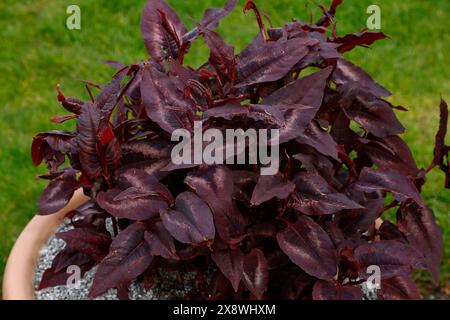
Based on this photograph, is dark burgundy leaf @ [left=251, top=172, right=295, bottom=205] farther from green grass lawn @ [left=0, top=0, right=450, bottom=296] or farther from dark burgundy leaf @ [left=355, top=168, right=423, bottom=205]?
green grass lawn @ [left=0, top=0, right=450, bottom=296]

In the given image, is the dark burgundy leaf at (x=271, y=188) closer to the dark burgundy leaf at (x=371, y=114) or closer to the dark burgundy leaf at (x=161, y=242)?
the dark burgundy leaf at (x=161, y=242)

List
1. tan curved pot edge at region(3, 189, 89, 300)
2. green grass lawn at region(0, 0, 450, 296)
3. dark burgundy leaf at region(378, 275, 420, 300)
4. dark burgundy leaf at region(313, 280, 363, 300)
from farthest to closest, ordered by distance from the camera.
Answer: green grass lawn at region(0, 0, 450, 296) → tan curved pot edge at region(3, 189, 89, 300) → dark burgundy leaf at region(378, 275, 420, 300) → dark burgundy leaf at region(313, 280, 363, 300)

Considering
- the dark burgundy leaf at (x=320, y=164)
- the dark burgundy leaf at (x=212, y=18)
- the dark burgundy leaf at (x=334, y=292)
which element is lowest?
the dark burgundy leaf at (x=334, y=292)

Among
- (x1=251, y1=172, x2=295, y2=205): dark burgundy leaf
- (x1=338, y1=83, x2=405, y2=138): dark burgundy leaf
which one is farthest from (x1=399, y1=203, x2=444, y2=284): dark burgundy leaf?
(x1=251, y1=172, x2=295, y2=205): dark burgundy leaf

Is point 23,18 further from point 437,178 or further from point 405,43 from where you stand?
point 437,178

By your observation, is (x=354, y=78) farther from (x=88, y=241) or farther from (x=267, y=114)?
(x=88, y=241)

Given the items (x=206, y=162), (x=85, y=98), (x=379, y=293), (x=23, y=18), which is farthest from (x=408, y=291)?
(x=23, y=18)

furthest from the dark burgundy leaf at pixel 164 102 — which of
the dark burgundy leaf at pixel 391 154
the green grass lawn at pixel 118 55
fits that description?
the green grass lawn at pixel 118 55
